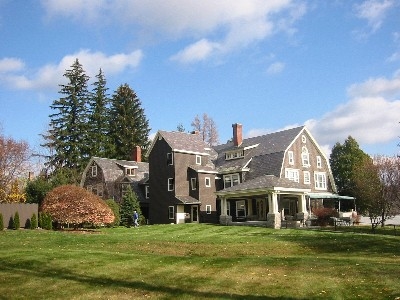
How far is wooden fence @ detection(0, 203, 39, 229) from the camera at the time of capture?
34.9 metres

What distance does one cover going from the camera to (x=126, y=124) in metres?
76.4

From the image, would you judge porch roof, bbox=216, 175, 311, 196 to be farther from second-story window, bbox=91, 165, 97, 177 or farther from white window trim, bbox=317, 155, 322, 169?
second-story window, bbox=91, 165, 97, 177

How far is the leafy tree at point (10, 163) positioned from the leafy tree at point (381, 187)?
39.6m

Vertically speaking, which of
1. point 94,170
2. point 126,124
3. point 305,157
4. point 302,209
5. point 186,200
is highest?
point 126,124

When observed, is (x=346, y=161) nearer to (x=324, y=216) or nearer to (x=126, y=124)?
(x=324, y=216)

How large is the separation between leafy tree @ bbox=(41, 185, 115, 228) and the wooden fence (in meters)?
0.99

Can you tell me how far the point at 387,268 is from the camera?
14.1 m

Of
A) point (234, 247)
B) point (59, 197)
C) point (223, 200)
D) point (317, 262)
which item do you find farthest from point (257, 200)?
point (317, 262)

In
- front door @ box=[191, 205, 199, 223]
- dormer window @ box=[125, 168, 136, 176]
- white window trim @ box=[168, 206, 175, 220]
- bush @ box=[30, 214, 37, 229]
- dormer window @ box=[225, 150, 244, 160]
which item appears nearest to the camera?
bush @ box=[30, 214, 37, 229]

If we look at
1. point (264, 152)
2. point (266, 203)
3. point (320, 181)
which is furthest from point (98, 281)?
point (320, 181)

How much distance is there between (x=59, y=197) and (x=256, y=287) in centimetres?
2710

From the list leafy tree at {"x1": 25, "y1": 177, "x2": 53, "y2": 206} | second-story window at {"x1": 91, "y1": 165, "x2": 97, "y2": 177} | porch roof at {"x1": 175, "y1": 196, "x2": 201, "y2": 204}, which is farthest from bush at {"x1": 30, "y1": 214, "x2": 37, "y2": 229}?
second-story window at {"x1": 91, "y1": 165, "x2": 97, "y2": 177}

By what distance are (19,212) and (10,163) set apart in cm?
1818

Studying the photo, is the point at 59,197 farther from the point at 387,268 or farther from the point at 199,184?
the point at 387,268
